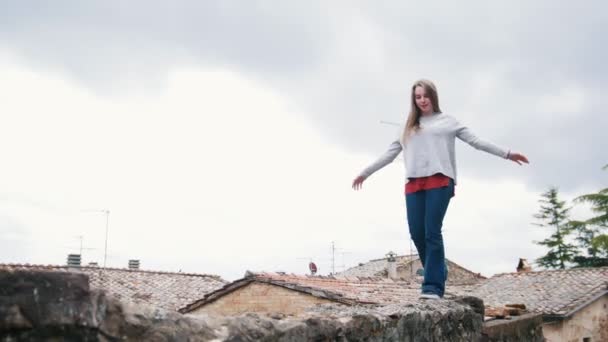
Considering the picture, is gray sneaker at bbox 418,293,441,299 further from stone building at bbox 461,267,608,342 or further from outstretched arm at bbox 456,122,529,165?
stone building at bbox 461,267,608,342

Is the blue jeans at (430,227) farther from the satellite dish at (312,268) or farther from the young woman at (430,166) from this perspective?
the satellite dish at (312,268)

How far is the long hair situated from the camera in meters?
4.42

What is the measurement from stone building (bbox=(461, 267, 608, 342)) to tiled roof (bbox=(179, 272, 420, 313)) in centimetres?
771

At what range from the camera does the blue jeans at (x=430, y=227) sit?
424cm

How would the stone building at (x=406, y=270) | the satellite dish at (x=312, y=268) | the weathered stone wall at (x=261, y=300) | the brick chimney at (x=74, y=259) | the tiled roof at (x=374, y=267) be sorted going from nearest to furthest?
the weathered stone wall at (x=261, y=300), the satellite dish at (x=312, y=268), the brick chimney at (x=74, y=259), the stone building at (x=406, y=270), the tiled roof at (x=374, y=267)

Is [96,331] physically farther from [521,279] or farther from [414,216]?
[521,279]

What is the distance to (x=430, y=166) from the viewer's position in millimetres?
4270

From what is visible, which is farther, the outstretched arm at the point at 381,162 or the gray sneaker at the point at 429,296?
the outstretched arm at the point at 381,162

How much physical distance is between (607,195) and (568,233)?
4095mm

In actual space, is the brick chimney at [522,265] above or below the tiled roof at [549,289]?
above

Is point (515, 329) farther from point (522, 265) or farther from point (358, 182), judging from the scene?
point (522, 265)

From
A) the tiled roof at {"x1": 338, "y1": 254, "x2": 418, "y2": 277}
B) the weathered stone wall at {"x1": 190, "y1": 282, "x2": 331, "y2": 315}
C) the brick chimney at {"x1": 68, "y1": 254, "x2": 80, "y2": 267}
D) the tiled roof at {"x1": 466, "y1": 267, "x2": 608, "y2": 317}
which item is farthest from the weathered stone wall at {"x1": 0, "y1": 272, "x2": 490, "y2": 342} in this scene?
the brick chimney at {"x1": 68, "y1": 254, "x2": 80, "y2": 267}

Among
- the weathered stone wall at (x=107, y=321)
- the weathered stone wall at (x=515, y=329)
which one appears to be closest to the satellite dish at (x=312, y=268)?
the weathered stone wall at (x=515, y=329)

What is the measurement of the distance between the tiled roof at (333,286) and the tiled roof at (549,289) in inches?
311
